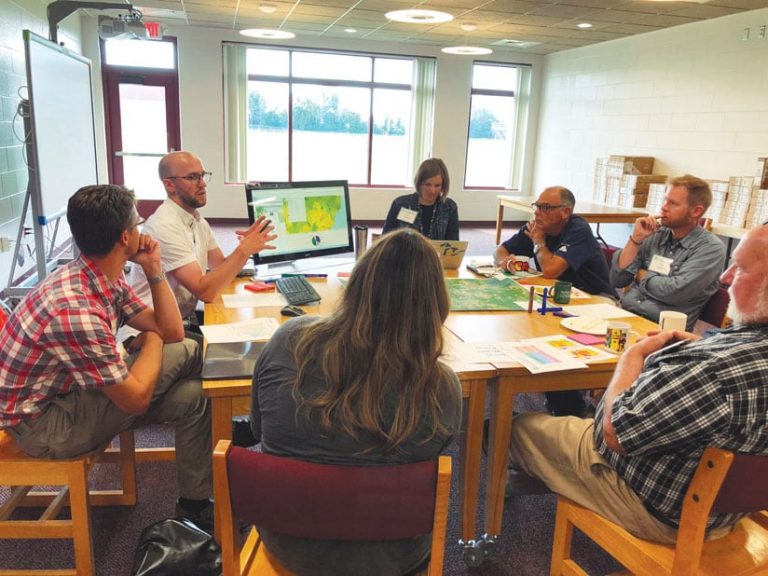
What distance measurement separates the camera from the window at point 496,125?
884 centimetres

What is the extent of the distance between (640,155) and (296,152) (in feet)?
15.0

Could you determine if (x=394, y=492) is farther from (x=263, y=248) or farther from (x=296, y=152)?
(x=296, y=152)

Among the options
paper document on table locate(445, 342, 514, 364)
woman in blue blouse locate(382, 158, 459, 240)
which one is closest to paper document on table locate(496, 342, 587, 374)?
paper document on table locate(445, 342, 514, 364)

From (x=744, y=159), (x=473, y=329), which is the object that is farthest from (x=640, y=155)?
(x=473, y=329)

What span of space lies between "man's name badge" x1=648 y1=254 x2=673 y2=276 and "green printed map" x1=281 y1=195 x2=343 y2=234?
159 centimetres

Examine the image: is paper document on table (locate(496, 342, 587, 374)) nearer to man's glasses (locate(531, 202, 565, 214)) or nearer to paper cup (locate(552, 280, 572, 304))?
paper cup (locate(552, 280, 572, 304))

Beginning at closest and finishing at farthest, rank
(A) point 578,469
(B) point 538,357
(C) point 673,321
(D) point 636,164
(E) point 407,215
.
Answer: (A) point 578,469 → (B) point 538,357 → (C) point 673,321 → (E) point 407,215 → (D) point 636,164

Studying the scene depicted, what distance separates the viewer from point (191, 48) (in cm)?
768

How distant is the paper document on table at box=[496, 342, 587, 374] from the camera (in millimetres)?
1734

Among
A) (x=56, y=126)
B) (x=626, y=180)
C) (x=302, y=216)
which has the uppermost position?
(x=56, y=126)

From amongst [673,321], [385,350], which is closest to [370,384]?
[385,350]

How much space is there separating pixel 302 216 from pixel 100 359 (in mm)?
1484

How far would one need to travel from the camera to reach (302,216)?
9.23 feet

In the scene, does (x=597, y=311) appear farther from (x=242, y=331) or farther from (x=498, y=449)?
(x=242, y=331)
